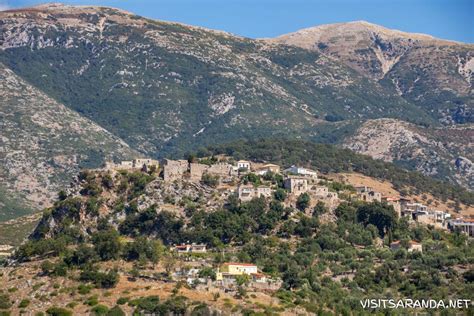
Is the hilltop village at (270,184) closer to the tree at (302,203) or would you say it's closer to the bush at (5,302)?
the tree at (302,203)

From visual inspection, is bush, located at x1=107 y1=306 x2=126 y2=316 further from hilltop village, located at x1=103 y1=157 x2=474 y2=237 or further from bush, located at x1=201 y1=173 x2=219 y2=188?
bush, located at x1=201 y1=173 x2=219 y2=188

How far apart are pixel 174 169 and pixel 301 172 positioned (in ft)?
80.3

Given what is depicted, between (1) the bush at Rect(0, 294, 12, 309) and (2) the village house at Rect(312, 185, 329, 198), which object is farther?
(2) the village house at Rect(312, 185, 329, 198)

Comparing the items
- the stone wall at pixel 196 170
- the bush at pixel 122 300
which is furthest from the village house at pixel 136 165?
the bush at pixel 122 300

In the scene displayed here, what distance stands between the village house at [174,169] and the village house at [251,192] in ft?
23.2

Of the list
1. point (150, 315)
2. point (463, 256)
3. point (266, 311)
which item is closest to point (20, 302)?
point (150, 315)

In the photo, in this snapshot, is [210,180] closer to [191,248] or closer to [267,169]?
[191,248]

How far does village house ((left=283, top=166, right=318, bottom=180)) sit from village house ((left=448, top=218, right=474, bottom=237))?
58.7 feet

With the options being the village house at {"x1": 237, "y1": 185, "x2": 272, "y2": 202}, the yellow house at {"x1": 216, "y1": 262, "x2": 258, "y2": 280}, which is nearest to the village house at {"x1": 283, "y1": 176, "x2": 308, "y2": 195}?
the village house at {"x1": 237, "y1": 185, "x2": 272, "y2": 202}

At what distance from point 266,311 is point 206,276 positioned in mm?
10498

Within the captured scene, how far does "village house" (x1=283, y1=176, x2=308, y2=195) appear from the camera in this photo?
6010 inches

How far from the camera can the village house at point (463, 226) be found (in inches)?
6265

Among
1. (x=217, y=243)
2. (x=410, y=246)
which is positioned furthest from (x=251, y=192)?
(x=410, y=246)

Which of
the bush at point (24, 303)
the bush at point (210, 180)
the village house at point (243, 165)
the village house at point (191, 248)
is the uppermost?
the village house at point (243, 165)
